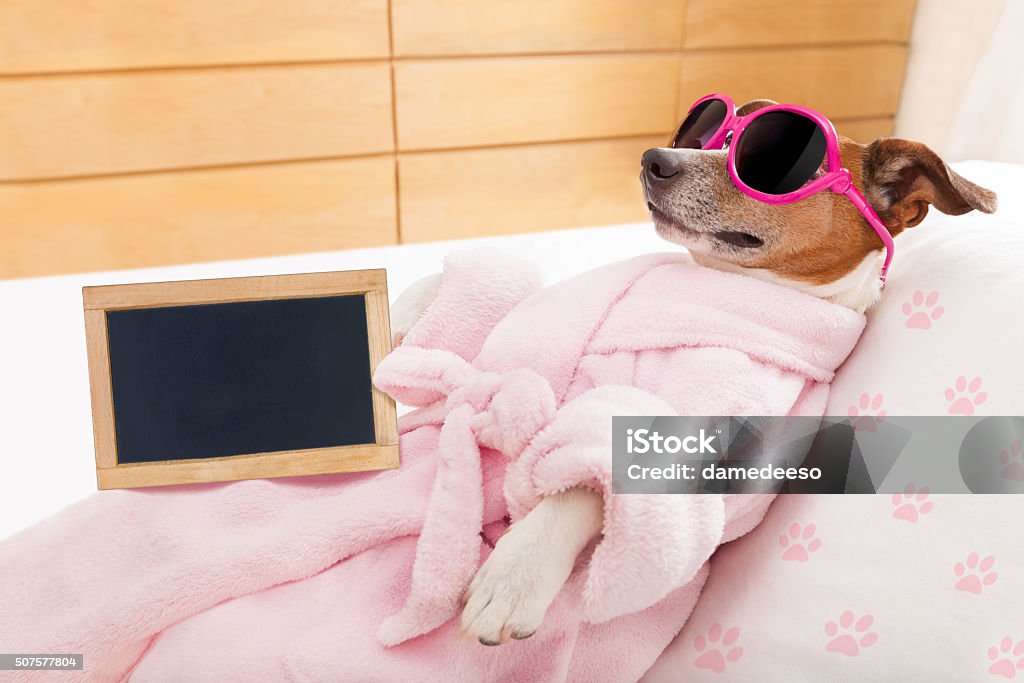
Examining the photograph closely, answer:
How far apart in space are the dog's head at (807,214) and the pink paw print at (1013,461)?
0.72 ft

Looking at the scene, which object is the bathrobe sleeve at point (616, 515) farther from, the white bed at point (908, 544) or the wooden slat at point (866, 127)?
the wooden slat at point (866, 127)

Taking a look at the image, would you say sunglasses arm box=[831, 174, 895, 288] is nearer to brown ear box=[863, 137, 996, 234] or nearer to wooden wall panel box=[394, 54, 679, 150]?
brown ear box=[863, 137, 996, 234]

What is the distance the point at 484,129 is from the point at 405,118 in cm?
26

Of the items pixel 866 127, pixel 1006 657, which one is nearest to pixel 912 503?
pixel 1006 657

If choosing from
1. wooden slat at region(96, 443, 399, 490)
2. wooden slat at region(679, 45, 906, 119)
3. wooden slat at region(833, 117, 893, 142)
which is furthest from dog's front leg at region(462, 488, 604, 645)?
wooden slat at region(833, 117, 893, 142)

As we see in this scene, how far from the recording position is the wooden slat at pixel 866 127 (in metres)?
3.00

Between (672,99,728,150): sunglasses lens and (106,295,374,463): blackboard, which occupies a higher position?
(672,99,728,150): sunglasses lens

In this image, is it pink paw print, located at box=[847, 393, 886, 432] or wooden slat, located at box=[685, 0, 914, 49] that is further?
wooden slat, located at box=[685, 0, 914, 49]

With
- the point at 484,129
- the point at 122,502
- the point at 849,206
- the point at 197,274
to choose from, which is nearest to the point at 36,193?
A: the point at 197,274

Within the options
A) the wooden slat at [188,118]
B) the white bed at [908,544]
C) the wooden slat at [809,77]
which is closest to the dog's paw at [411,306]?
the white bed at [908,544]

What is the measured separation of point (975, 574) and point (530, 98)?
2.13 m

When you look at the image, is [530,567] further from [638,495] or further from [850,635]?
[850,635]

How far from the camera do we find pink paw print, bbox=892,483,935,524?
76 centimetres

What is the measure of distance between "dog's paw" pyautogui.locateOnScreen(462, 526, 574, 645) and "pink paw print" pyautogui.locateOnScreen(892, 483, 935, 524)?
1.11ft
